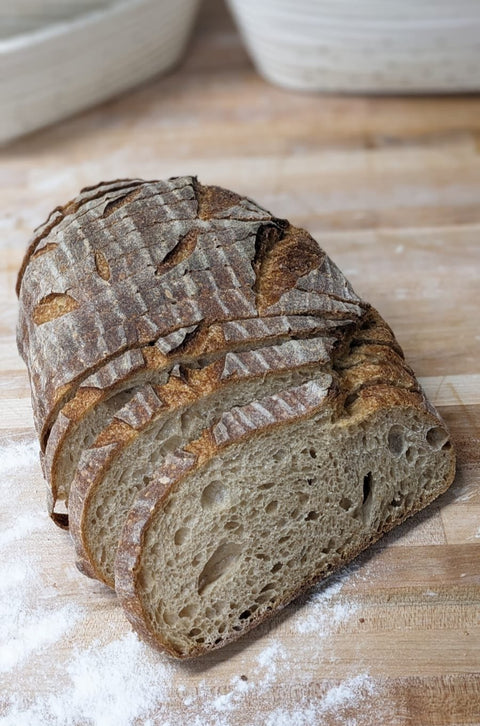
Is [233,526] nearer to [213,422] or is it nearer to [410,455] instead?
[213,422]

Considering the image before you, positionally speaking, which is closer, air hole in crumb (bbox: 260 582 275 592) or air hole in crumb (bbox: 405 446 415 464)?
air hole in crumb (bbox: 260 582 275 592)

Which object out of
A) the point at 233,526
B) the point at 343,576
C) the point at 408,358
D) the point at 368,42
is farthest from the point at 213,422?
the point at 368,42

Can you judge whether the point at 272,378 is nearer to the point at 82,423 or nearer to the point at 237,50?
the point at 82,423

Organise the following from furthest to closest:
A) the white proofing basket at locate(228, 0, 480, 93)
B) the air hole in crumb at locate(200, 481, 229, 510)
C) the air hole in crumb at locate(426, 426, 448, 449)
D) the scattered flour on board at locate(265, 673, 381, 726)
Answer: the white proofing basket at locate(228, 0, 480, 93) → the air hole in crumb at locate(426, 426, 448, 449) → the air hole in crumb at locate(200, 481, 229, 510) → the scattered flour on board at locate(265, 673, 381, 726)

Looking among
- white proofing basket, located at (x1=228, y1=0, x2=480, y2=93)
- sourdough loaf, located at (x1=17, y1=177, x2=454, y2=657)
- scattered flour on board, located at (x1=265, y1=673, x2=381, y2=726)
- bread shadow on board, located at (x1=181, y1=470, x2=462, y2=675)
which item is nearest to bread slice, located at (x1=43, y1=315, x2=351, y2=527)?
sourdough loaf, located at (x1=17, y1=177, x2=454, y2=657)

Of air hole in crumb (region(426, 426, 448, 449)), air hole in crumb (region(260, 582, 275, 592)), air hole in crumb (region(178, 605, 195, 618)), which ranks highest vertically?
air hole in crumb (region(178, 605, 195, 618))

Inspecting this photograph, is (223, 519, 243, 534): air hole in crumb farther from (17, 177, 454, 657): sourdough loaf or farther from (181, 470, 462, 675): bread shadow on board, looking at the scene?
(181, 470, 462, 675): bread shadow on board

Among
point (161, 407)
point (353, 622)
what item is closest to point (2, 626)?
point (161, 407)
